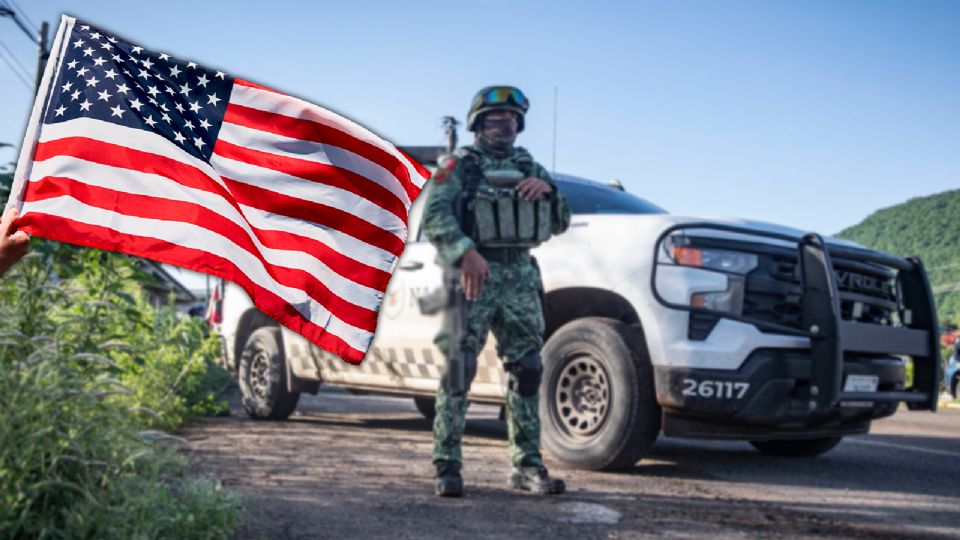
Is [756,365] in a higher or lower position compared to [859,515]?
higher

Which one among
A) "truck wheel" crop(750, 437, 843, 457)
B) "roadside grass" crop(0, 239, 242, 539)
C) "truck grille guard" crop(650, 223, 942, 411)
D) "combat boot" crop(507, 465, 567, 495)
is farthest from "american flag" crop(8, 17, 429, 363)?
"truck wheel" crop(750, 437, 843, 457)

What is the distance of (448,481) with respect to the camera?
15.0 ft

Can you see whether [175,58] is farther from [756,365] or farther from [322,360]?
[322,360]

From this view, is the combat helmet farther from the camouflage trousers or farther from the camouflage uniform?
the camouflage trousers

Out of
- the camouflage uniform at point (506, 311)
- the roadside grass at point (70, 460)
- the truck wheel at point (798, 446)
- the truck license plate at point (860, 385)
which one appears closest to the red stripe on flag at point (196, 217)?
the roadside grass at point (70, 460)

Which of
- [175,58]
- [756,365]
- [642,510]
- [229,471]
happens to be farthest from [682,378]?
[175,58]

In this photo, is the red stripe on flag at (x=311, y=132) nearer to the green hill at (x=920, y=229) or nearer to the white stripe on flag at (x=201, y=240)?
the white stripe on flag at (x=201, y=240)

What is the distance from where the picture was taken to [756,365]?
5.02m

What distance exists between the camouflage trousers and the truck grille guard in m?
0.72

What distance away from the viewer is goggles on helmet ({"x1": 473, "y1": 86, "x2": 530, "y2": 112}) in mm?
5031

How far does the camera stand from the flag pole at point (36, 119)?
231cm

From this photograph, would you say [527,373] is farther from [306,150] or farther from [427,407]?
[427,407]

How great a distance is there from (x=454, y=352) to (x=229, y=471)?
71.9 inches

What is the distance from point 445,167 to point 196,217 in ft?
8.52
